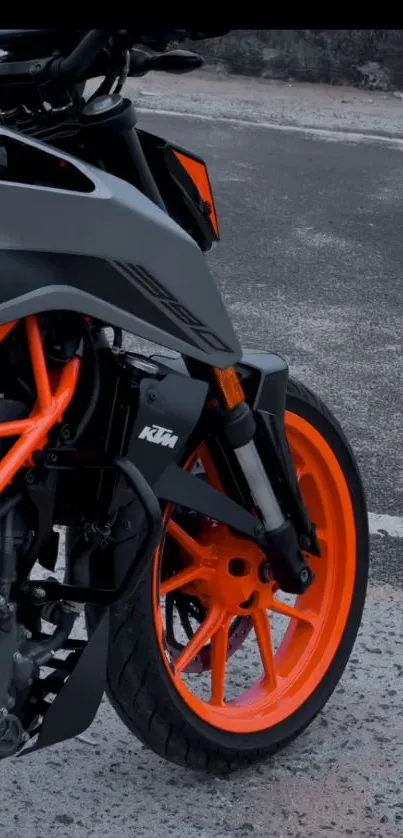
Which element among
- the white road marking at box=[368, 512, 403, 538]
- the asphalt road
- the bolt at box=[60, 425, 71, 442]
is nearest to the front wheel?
the asphalt road

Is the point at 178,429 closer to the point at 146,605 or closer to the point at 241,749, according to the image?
the point at 146,605

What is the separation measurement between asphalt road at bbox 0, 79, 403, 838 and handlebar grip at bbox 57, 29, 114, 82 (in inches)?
52.8

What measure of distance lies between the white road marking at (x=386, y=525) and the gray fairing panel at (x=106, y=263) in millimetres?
1796

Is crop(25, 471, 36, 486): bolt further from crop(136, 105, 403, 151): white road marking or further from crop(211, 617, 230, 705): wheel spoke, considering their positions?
crop(136, 105, 403, 151): white road marking

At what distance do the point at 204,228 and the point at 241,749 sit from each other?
1031mm

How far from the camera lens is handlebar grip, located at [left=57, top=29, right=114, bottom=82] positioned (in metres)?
1.53

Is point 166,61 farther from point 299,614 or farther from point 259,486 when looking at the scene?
point 299,614

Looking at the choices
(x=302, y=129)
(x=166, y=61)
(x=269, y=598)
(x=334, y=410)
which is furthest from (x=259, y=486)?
(x=302, y=129)

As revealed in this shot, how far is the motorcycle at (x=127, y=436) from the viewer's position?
1630mm

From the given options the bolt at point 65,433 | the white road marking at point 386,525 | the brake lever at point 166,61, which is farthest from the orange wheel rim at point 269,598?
the white road marking at point 386,525

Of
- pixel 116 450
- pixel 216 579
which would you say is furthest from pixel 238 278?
pixel 116 450

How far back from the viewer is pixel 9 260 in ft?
5.12

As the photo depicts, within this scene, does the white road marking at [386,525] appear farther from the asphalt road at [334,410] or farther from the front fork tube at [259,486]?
the front fork tube at [259,486]

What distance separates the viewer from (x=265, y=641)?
2.43m
